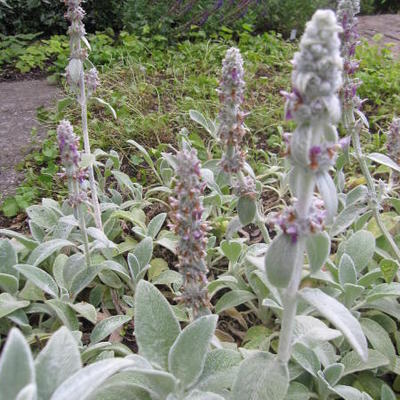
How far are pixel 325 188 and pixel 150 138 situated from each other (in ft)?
9.15

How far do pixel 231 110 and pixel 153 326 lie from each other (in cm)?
75

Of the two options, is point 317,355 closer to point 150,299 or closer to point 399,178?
point 150,299

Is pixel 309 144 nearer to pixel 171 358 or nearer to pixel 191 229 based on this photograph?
pixel 191 229

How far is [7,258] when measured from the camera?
2.07m

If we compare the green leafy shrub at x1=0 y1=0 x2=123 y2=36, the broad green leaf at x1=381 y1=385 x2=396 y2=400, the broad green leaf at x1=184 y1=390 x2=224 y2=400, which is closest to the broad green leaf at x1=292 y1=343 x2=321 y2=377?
the broad green leaf at x1=381 y1=385 x2=396 y2=400

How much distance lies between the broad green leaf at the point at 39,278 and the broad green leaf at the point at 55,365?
735mm

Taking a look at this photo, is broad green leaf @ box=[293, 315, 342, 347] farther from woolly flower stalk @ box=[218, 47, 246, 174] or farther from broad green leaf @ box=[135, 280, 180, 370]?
woolly flower stalk @ box=[218, 47, 246, 174]

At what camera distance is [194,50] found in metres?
5.41

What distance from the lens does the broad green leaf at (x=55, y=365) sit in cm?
116

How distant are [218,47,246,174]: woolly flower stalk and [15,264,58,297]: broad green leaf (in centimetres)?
86

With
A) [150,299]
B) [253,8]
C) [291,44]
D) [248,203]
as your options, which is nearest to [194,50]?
[291,44]

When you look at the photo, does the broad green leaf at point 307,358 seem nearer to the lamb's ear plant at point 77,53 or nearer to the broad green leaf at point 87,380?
the broad green leaf at point 87,380

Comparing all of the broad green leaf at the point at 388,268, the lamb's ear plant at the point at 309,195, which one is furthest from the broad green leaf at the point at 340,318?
the broad green leaf at the point at 388,268

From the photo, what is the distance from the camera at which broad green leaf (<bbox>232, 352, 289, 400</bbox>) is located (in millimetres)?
1359
